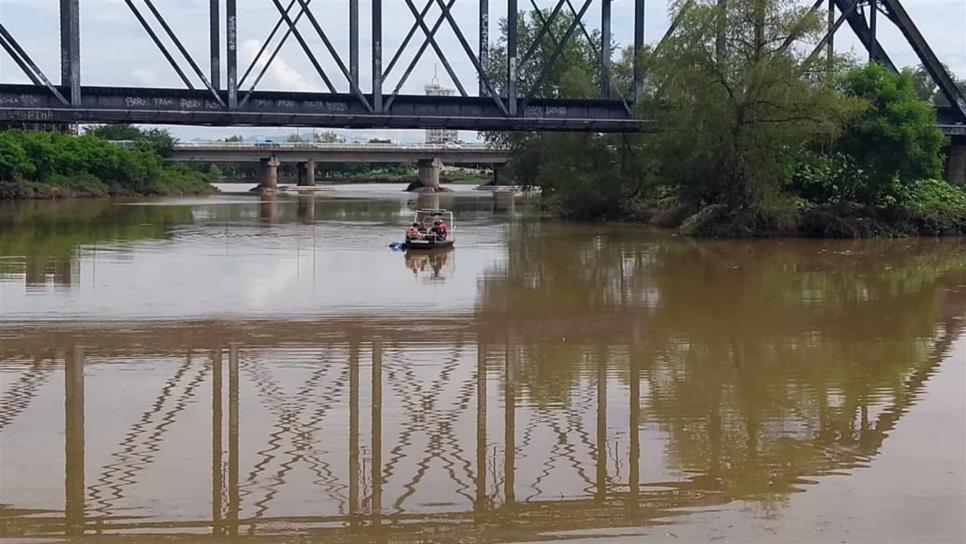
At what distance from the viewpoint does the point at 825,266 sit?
3256 centimetres

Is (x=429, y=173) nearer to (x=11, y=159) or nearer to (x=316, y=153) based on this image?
(x=316, y=153)

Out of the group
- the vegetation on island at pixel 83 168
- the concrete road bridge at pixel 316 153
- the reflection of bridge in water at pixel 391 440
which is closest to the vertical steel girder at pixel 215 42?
the reflection of bridge in water at pixel 391 440

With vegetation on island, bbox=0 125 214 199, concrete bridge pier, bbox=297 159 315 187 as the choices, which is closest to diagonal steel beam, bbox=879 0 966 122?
vegetation on island, bbox=0 125 214 199

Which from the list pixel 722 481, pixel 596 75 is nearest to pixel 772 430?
pixel 722 481

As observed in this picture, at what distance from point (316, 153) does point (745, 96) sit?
7798 cm

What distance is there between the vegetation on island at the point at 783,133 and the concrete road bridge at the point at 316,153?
6473cm

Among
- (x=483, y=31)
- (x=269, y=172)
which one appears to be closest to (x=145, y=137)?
(x=269, y=172)

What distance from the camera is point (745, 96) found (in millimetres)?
41781

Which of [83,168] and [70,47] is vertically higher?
[70,47]

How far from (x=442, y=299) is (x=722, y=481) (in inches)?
531

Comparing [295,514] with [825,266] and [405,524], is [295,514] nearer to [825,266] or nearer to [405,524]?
[405,524]

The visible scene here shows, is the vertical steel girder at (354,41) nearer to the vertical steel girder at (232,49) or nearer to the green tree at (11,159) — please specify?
the vertical steel girder at (232,49)

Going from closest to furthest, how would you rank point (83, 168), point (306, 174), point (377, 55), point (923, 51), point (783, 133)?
point (783, 133) → point (377, 55) → point (923, 51) → point (83, 168) → point (306, 174)

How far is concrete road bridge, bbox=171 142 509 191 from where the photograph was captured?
112188 mm
